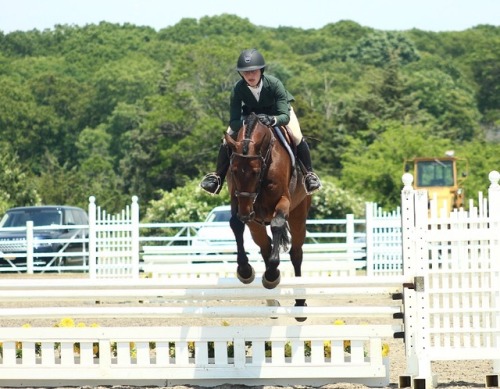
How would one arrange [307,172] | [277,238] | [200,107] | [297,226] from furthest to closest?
[200,107] < [297,226] < [307,172] < [277,238]

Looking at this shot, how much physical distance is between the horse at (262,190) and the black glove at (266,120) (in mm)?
51

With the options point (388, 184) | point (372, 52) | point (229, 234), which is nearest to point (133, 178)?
point (388, 184)

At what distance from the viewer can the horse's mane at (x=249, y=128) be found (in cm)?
768

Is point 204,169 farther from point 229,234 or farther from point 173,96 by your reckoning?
point 229,234

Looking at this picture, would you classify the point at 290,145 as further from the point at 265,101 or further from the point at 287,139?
the point at 265,101

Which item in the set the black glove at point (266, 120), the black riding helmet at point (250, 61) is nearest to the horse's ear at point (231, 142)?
the black glove at point (266, 120)

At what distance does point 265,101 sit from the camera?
8.55 metres

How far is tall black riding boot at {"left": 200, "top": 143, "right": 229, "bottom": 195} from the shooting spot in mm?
8484

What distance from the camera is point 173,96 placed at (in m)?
59.0

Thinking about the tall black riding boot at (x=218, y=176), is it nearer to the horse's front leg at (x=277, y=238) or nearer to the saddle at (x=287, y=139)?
the saddle at (x=287, y=139)

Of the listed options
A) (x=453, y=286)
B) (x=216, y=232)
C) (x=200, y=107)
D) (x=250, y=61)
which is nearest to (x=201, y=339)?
(x=453, y=286)

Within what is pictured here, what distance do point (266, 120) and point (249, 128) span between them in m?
0.36

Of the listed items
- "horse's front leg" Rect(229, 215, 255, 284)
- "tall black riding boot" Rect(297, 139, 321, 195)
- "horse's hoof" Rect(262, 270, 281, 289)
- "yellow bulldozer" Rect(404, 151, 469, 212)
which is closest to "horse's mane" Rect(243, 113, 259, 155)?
"horse's front leg" Rect(229, 215, 255, 284)

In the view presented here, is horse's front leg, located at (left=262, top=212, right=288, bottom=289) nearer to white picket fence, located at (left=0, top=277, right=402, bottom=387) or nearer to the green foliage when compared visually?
white picket fence, located at (left=0, top=277, right=402, bottom=387)
